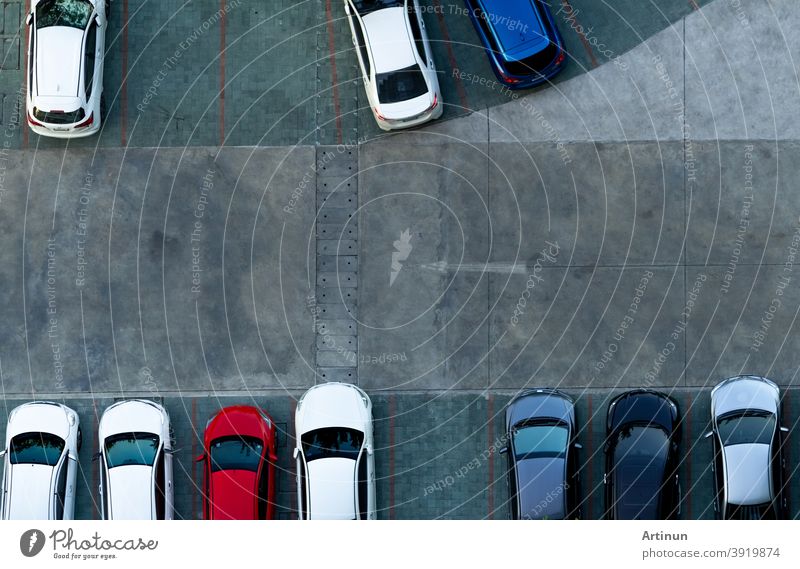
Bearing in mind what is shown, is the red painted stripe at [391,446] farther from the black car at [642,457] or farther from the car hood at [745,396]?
the car hood at [745,396]

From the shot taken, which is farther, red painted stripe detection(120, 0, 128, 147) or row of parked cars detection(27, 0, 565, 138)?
red painted stripe detection(120, 0, 128, 147)

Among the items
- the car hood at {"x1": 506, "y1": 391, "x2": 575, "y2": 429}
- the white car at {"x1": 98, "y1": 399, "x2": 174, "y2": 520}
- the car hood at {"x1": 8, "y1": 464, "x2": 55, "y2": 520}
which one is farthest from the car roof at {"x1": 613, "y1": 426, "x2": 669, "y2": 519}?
the car hood at {"x1": 8, "y1": 464, "x2": 55, "y2": 520}

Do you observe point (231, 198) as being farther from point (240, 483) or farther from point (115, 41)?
point (240, 483)

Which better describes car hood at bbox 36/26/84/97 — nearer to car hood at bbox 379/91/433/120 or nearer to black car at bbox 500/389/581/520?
car hood at bbox 379/91/433/120

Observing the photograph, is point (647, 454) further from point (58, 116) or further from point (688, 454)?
point (58, 116)

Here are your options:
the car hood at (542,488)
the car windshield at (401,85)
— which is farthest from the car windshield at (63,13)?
the car hood at (542,488)
